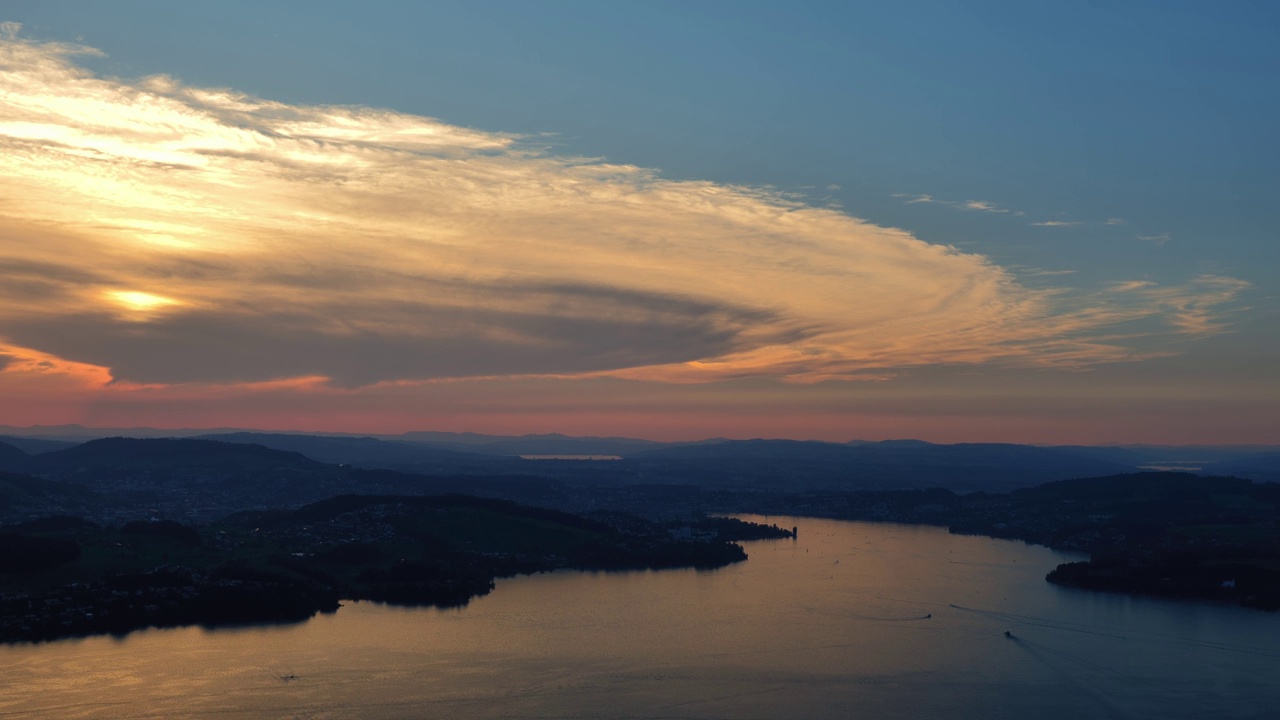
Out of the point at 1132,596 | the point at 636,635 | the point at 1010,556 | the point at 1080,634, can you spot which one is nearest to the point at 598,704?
the point at 636,635

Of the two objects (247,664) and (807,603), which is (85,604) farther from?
(807,603)

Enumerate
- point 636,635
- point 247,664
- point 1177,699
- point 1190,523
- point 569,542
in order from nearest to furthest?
point 1177,699, point 247,664, point 636,635, point 569,542, point 1190,523

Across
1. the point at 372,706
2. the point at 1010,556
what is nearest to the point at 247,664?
the point at 372,706

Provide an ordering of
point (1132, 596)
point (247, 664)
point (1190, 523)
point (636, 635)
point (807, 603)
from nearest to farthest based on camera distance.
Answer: point (247, 664) → point (636, 635) → point (807, 603) → point (1132, 596) → point (1190, 523)

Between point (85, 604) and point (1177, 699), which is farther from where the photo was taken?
point (85, 604)

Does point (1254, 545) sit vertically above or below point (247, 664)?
above

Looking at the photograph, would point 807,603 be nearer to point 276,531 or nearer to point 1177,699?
point 1177,699

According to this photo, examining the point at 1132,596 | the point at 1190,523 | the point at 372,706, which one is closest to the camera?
the point at 372,706
